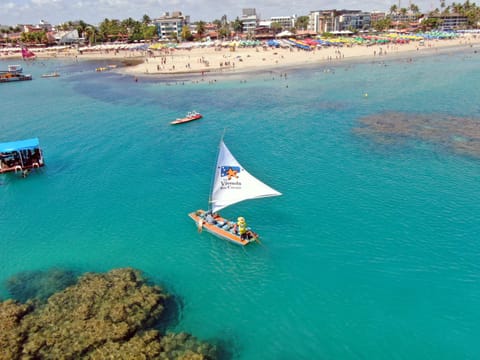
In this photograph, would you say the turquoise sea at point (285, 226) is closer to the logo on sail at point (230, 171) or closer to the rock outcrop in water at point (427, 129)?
the rock outcrop in water at point (427, 129)

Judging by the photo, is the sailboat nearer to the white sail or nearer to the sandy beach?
the white sail

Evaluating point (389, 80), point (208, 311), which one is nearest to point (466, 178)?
point (208, 311)

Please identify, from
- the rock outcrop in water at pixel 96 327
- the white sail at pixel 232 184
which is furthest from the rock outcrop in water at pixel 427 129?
the rock outcrop in water at pixel 96 327

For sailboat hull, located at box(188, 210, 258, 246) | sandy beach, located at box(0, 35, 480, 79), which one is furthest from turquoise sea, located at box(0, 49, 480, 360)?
sandy beach, located at box(0, 35, 480, 79)

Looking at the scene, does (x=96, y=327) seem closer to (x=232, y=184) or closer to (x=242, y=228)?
(x=242, y=228)

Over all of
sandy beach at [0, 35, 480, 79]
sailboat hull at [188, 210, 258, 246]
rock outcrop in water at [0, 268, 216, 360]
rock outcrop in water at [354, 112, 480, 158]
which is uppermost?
sandy beach at [0, 35, 480, 79]

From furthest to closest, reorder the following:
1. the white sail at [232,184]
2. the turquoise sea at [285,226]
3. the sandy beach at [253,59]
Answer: the sandy beach at [253,59] → the white sail at [232,184] → the turquoise sea at [285,226]

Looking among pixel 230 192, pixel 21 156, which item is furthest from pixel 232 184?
pixel 21 156
